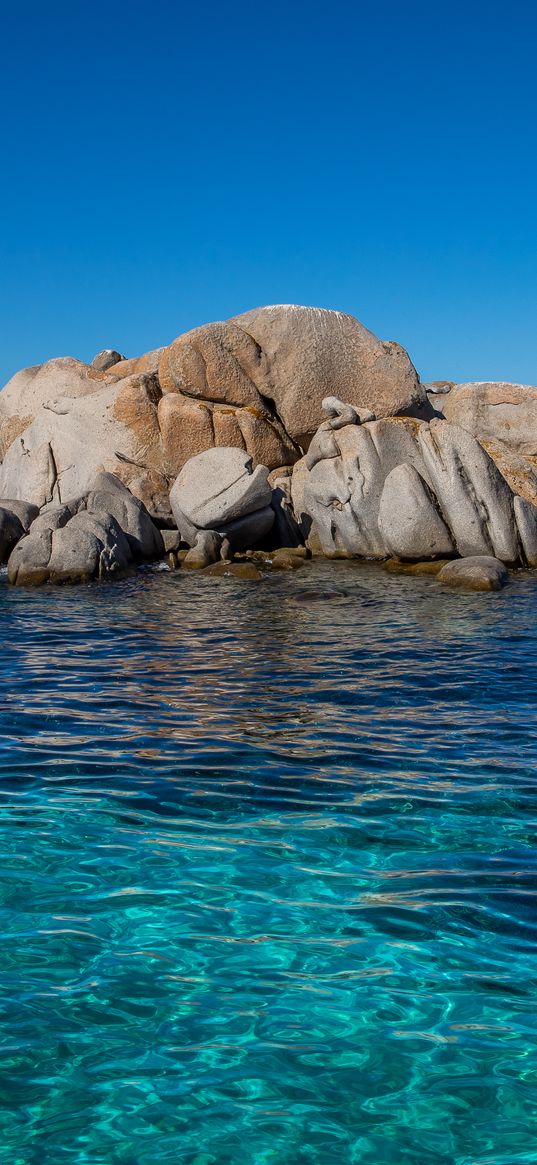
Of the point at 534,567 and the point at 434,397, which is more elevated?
the point at 434,397

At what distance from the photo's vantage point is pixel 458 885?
621 centimetres

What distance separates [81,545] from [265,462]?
9829mm

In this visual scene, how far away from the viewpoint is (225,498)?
2659cm

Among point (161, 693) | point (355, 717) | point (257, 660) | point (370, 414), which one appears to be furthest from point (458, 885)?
point (370, 414)

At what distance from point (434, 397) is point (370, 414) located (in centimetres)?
1295

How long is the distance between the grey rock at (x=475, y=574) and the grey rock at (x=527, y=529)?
3.02 meters

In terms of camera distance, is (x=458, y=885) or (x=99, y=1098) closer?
(x=99, y=1098)

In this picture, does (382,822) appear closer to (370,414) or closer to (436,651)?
Answer: (436,651)

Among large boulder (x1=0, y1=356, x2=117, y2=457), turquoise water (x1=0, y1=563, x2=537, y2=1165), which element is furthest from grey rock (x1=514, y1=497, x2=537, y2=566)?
large boulder (x1=0, y1=356, x2=117, y2=457)

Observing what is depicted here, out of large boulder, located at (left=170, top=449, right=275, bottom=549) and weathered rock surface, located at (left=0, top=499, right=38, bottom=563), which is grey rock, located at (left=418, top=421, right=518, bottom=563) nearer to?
large boulder, located at (left=170, top=449, right=275, bottom=549)

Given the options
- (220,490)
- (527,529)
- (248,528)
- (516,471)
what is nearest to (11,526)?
(220,490)

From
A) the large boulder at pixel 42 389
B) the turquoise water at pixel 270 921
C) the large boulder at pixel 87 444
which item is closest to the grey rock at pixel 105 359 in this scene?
the large boulder at pixel 42 389

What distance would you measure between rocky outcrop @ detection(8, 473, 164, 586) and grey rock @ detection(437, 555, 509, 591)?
771 cm

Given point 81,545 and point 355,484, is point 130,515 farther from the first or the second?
point 355,484
